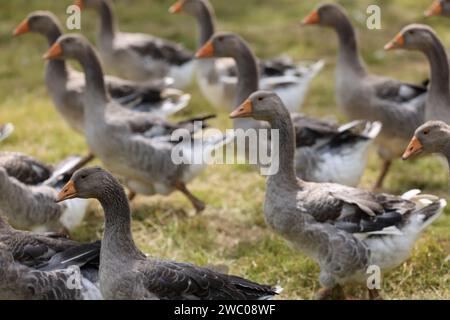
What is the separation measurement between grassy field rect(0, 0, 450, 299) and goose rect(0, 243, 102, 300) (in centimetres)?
161

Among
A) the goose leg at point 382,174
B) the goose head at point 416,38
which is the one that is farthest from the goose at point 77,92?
the goose head at point 416,38

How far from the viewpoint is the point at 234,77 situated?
9.22 meters

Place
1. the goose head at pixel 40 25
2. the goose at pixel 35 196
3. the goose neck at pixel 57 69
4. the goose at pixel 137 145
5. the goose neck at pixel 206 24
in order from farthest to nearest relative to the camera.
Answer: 1. the goose neck at pixel 206 24
2. the goose head at pixel 40 25
3. the goose neck at pixel 57 69
4. the goose at pixel 137 145
5. the goose at pixel 35 196

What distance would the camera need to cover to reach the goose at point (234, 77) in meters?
8.94

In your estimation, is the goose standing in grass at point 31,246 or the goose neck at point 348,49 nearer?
the goose standing in grass at point 31,246

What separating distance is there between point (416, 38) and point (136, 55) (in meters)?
4.08

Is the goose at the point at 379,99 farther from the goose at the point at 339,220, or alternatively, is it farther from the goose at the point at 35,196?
the goose at the point at 35,196

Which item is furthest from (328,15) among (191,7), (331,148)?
(191,7)

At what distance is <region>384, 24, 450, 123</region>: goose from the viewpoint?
691 cm

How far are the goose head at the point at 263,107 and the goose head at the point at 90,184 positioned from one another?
4.51 ft

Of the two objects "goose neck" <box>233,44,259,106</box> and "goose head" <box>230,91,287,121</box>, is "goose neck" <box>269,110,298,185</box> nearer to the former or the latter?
"goose head" <box>230,91,287,121</box>

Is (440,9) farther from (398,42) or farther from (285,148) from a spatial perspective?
(285,148)

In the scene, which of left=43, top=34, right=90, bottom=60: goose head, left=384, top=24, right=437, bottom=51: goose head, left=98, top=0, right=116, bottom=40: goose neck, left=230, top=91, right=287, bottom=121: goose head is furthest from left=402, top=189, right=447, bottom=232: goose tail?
left=98, top=0, right=116, bottom=40: goose neck

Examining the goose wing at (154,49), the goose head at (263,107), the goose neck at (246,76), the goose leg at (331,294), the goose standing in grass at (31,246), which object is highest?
the goose head at (263,107)
